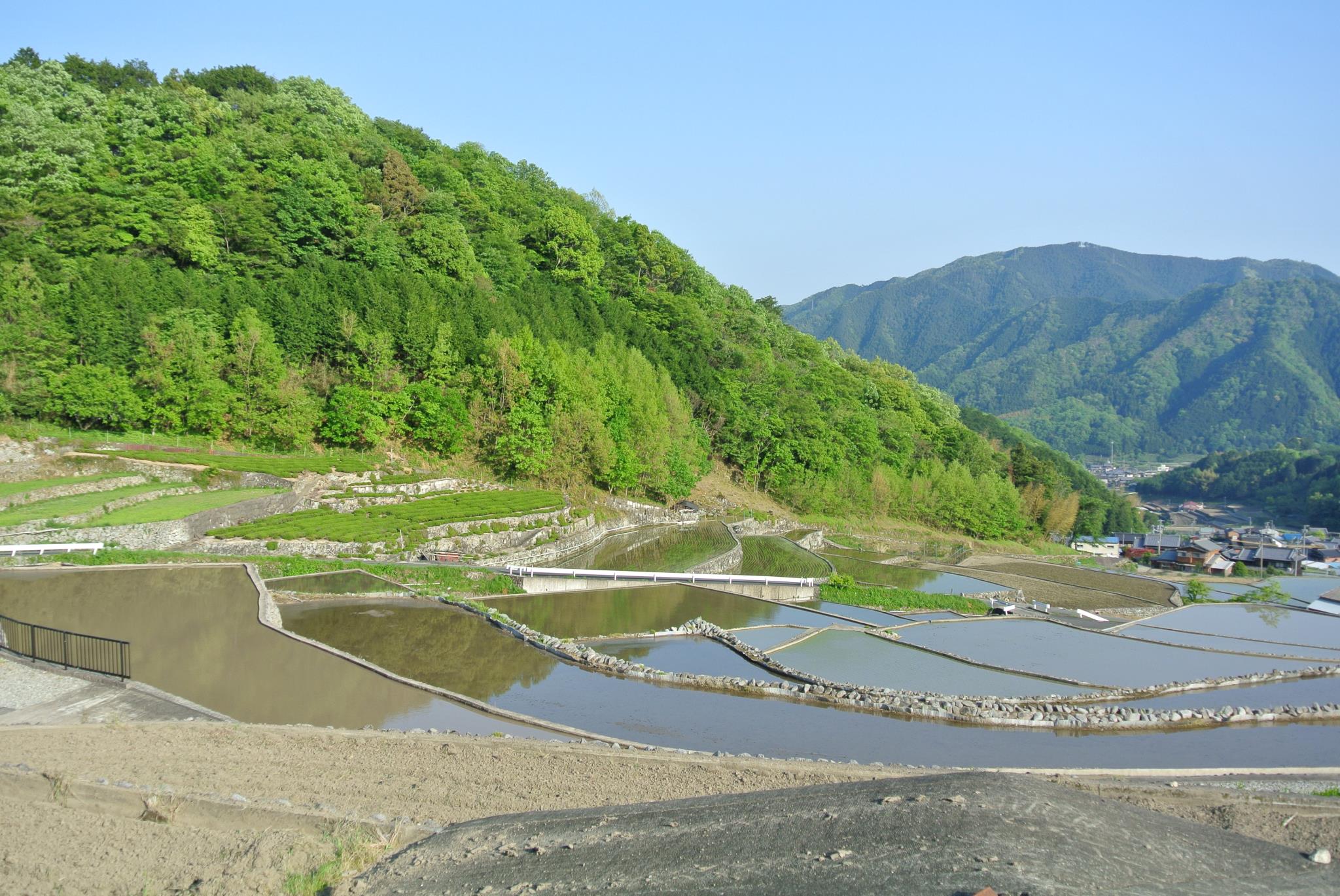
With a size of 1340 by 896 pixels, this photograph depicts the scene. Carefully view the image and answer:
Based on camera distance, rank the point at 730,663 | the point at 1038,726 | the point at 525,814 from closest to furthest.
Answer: the point at 525,814, the point at 1038,726, the point at 730,663

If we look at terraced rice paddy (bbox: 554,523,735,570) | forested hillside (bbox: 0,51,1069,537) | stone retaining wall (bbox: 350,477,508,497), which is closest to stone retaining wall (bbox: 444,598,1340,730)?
terraced rice paddy (bbox: 554,523,735,570)

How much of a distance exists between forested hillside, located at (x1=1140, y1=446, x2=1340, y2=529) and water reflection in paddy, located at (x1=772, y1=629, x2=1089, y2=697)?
10672 centimetres

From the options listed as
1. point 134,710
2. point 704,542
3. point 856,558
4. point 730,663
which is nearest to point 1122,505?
point 856,558

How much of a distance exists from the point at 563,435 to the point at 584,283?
23532 millimetres

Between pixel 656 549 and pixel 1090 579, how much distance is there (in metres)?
25.1

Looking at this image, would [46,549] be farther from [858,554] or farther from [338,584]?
[858,554]

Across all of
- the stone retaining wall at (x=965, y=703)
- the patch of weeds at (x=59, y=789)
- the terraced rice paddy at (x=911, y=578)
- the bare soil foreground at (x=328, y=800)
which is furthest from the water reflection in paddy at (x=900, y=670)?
the patch of weeds at (x=59, y=789)

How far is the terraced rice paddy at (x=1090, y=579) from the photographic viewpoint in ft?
147

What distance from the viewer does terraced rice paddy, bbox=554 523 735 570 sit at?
36688 mm

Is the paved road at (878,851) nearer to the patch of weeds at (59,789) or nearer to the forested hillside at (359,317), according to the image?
the patch of weeds at (59,789)

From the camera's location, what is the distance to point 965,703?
1955 cm

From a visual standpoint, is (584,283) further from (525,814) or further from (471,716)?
(525,814)

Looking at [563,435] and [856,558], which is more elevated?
[563,435]

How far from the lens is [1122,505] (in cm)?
10144
